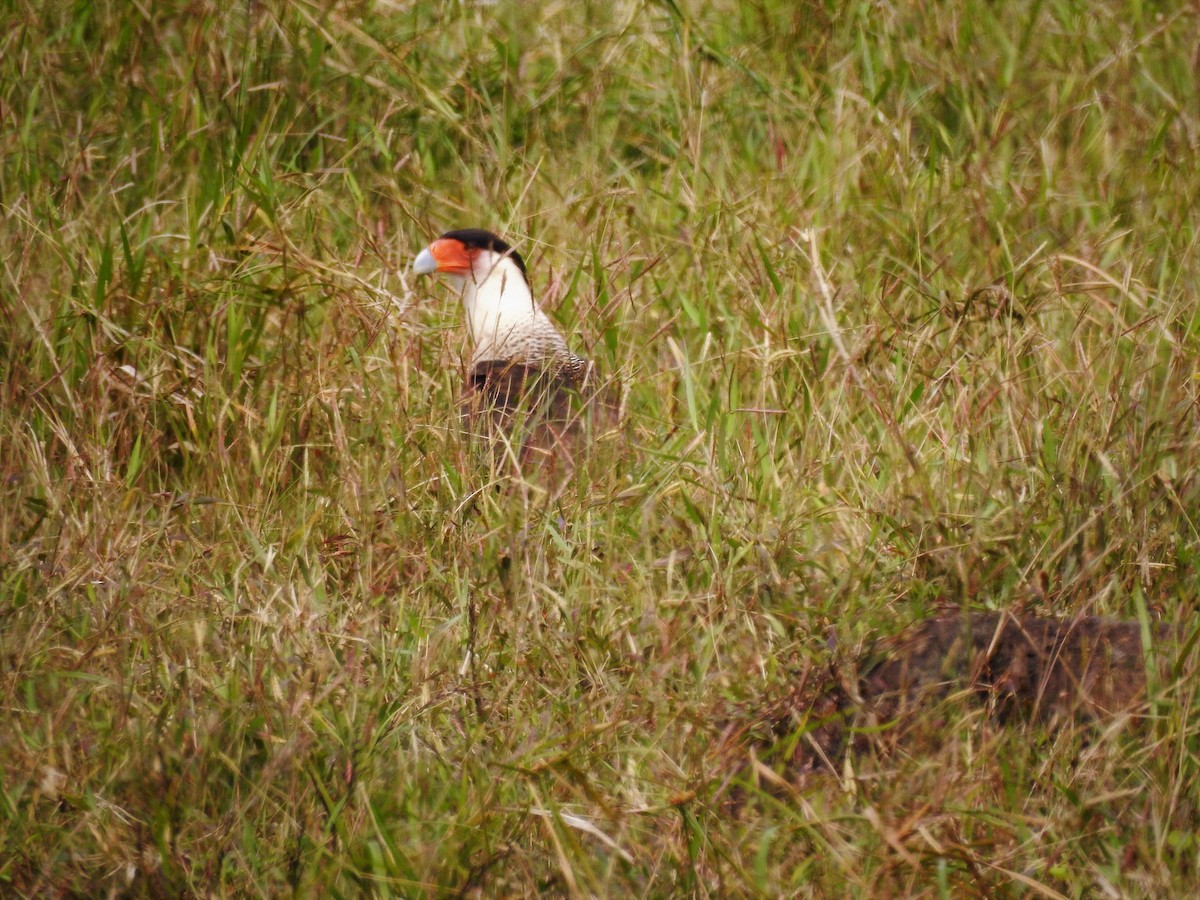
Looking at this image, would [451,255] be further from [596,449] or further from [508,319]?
[596,449]

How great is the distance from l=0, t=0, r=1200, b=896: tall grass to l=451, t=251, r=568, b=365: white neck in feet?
0.31

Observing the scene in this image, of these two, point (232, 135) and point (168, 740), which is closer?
point (168, 740)

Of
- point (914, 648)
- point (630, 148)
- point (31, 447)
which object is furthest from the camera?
point (630, 148)

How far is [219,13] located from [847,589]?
257 centimetres

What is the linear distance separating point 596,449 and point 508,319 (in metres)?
0.92

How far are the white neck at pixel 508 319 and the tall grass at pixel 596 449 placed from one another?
94 mm

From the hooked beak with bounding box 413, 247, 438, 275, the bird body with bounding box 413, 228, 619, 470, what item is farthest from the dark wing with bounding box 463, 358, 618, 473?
the hooked beak with bounding box 413, 247, 438, 275

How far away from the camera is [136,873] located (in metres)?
1.94

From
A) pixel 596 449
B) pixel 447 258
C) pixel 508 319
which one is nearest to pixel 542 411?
A: pixel 596 449

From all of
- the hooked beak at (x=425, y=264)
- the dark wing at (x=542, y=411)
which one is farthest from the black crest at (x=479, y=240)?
the dark wing at (x=542, y=411)

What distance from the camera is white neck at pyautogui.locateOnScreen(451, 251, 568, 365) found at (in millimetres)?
3389

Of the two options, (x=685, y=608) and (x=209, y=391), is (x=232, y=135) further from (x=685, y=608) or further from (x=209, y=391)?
(x=685, y=608)

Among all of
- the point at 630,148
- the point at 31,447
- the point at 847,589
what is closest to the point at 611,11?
the point at 630,148

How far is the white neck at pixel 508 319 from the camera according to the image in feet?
11.1
